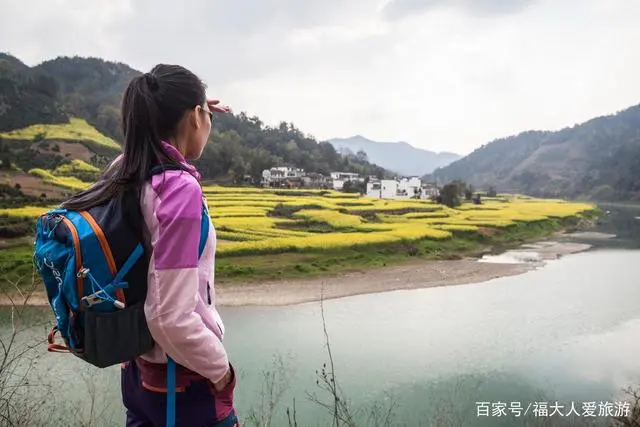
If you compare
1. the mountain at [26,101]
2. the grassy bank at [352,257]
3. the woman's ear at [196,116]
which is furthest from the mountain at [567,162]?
the woman's ear at [196,116]

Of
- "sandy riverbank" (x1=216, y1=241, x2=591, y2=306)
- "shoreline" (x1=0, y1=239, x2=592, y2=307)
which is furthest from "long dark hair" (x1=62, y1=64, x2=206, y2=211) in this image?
"sandy riverbank" (x1=216, y1=241, x2=591, y2=306)

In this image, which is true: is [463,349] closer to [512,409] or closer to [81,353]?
[512,409]

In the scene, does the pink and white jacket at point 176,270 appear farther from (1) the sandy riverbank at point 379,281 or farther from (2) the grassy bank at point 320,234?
(1) the sandy riverbank at point 379,281

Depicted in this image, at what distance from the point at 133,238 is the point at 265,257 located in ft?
45.4

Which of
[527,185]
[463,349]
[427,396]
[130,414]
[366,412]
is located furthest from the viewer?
[527,185]

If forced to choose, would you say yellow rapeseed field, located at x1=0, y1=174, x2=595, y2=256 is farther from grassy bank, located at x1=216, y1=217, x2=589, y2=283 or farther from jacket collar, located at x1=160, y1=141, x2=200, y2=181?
jacket collar, located at x1=160, y1=141, x2=200, y2=181

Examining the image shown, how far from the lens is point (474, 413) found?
5602 mm

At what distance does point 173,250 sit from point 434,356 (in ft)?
23.1

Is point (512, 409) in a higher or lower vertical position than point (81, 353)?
lower

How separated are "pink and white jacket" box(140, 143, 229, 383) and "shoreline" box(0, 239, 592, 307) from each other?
30.3 feet

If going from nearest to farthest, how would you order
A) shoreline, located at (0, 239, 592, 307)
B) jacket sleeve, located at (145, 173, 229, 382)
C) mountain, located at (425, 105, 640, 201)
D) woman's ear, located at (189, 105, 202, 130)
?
jacket sleeve, located at (145, 173, 229, 382)
woman's ear, located at (189, 105, 202, 130)
shoreline, located at (0, 239, 592, 307)
mountain, located at (425, 105, 640, 201)

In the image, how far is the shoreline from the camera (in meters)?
11.5

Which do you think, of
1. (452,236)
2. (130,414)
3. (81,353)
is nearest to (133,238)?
(81,353)

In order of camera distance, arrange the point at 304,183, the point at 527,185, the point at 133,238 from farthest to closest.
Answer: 1. the point at 527,185
2. the point at 304,183
3. the point at 133,238
